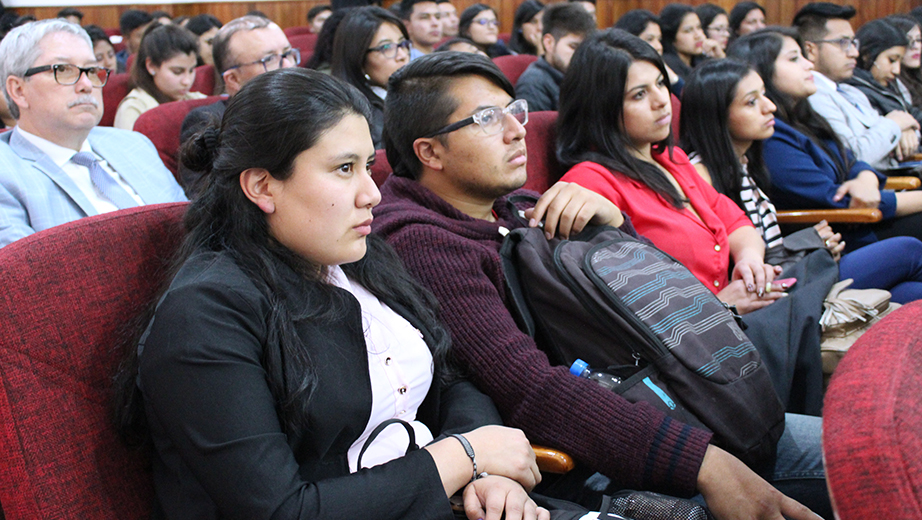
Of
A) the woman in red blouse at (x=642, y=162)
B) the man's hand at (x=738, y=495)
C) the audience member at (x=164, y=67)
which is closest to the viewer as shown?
the man's hand at (x=738, y=495)

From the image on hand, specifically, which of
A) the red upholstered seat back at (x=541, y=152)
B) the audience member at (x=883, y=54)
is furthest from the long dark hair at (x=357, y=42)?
the audience member at (x=883, y=54)

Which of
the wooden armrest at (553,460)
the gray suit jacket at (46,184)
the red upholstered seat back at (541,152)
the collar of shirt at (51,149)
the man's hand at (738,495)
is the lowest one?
the man's hand at (738,495)

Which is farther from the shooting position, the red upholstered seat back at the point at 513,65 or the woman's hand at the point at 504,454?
the red upholstered seat back at the point at 513,65

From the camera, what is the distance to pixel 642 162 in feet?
6.20

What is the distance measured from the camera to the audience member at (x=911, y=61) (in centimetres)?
413

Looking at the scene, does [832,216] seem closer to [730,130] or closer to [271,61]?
[730,130]

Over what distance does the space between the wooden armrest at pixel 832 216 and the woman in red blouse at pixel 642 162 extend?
288 mm

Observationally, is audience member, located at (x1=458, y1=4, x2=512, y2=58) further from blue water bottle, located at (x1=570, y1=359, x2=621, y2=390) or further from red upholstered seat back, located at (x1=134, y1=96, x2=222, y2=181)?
blue water bottle, located at (x1=570, y1=359, x2=621, y2=390)

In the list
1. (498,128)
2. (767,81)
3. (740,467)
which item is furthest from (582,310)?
(767,81)

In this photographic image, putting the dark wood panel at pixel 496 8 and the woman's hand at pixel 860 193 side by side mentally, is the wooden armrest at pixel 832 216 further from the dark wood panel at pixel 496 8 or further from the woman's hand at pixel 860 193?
the dark wood panel at pixel 496 8

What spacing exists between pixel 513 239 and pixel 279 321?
55cm

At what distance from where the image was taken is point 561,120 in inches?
78.0

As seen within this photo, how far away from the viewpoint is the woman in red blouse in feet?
5.89

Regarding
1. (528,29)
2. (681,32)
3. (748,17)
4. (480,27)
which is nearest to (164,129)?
(480,27)
